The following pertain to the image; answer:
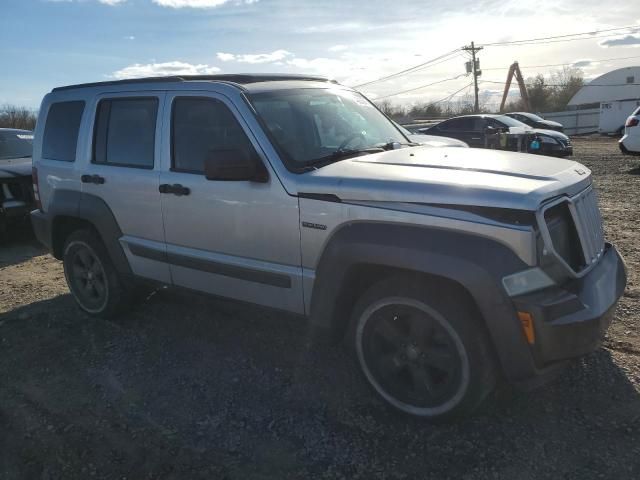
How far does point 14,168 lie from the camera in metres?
7.76

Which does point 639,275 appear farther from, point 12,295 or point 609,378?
point 12,295

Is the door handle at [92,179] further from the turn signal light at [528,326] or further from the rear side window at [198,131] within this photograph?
the turn signal light at [528,326]

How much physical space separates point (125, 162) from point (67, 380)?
1.71m

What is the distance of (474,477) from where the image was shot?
2611mm

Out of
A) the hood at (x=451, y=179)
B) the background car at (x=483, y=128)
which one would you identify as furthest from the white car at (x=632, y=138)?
the hood at (x=451, y=179)

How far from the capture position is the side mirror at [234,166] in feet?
10.7

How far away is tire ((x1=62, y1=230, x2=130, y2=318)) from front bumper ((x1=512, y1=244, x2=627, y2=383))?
3493 mm

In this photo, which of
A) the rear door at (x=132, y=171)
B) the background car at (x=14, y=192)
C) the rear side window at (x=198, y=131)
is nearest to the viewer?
the rear side window at (x=198, y=131)

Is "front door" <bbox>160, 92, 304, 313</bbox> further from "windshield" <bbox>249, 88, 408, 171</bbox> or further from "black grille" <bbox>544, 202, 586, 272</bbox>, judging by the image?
"black grille" <bbox>544, 202, 586, 272</bbox>

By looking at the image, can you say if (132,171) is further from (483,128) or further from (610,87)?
(610,87)

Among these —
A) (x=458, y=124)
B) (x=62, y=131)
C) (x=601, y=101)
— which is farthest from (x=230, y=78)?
(x=601, y=101)

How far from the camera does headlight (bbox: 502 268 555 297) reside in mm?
2594

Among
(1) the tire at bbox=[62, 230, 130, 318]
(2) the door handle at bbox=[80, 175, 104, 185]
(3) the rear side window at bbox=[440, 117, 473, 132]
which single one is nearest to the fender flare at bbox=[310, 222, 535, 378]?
(2) the door handle at bbox=[80, 175, 104, 185]

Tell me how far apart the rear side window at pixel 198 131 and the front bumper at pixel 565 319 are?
82.4 inches
